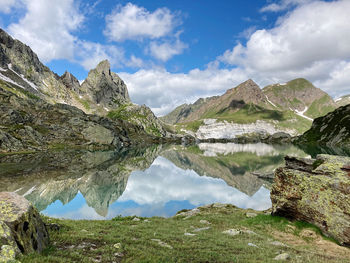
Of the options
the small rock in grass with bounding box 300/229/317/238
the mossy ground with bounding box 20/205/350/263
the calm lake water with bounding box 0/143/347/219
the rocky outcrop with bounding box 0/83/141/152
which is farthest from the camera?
the rocky outcrop with bounding box 0/83/141/152

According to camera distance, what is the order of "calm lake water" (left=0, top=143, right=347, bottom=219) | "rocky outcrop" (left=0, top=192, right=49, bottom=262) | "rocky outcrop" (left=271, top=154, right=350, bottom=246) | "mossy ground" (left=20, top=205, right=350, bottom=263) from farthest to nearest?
"calm lake water" (left=0, top=143, right=347, bottom=219)
"rocky outcrop" (left=271, top=154, right=350, bottom=246)
"mossy ground" (left=20, top=205, right=350, bottom=263)
"rocky outcrop" (left=0, top=192, right=49, bottom=262)

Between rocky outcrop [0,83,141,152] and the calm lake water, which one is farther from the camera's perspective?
rocky outcrop [0,83,141,152]

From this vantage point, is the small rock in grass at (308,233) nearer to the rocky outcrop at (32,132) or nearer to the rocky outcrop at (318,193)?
the rocky outcrop at (318,193)

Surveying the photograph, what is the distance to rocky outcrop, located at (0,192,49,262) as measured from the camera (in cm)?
971

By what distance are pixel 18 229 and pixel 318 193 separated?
82.7ft

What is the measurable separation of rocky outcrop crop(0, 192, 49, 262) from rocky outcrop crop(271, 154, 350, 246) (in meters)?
23.5

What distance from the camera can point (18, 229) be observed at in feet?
37.1

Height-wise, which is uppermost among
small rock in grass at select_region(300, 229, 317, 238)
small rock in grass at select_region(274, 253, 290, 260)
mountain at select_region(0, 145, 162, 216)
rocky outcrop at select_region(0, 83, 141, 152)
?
rocky outcrop at select_region(0, 83, 141, 152)

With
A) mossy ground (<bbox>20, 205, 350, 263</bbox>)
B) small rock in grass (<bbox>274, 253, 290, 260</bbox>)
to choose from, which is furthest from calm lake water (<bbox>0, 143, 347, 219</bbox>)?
small rock in grass (<bbox>274, 253, 290, 260</bbox>)

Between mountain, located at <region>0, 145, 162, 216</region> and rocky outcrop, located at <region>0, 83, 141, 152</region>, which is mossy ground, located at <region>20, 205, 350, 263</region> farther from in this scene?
rocky outcrop, located at <region>0, 83, 141, 152</region>

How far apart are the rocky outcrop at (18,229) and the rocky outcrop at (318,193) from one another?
23.5m

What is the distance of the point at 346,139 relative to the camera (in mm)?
184000

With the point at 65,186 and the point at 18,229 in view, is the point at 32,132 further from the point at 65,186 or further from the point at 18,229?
the point at 18,229

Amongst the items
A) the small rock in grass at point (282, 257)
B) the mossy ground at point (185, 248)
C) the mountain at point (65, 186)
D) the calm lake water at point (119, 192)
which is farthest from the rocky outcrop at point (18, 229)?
the mountain at point (65, 186)
